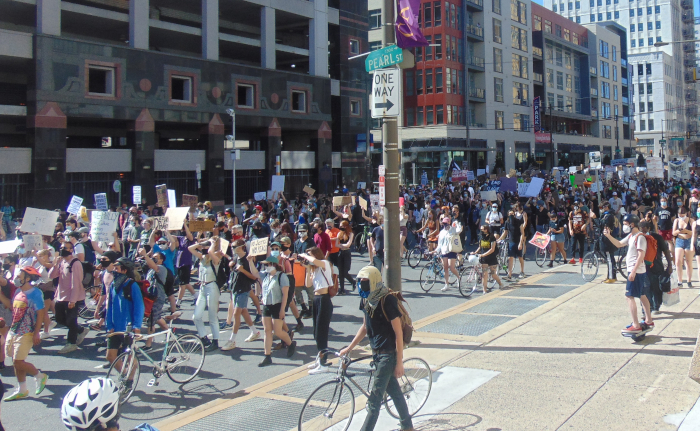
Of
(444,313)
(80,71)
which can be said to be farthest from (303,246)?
(80,71)

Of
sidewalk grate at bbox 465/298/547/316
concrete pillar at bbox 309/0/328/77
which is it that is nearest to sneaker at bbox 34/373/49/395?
sidewalk grate at bbox 465/298/547/316

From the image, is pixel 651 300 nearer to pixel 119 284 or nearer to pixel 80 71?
pixel 119 284

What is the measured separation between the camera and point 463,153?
60656 mm

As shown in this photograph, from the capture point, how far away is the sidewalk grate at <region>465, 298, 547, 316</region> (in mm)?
11820

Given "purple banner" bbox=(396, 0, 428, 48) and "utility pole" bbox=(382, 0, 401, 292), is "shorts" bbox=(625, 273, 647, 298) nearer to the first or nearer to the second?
"utility pole" bbox=(382, 0, 401, 292)

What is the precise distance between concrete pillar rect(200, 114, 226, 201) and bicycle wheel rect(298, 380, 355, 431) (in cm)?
3020

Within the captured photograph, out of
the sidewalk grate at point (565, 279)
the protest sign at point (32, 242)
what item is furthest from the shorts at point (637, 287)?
the protest sign at point (32, 242)

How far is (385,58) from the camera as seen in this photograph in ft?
31.8

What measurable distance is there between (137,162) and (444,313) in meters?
23.8

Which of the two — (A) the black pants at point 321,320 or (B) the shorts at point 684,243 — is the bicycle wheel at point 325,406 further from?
(B) the shorts at point 684,243

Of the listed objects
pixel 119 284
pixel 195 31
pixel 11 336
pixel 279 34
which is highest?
pixel 279 34

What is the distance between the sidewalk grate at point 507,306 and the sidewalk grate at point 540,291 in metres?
0.58

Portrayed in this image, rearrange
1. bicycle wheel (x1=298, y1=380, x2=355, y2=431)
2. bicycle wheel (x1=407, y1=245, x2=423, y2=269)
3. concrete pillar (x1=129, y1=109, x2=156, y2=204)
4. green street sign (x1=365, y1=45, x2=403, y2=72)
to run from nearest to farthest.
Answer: bicycle wheel (x1=298, y1=380, x2=355, y2=431)
green street sign (x1=365, y1=45, x2=403, y2=72)
bicycle wheel (x1=407, y1=245, x2=423, y2=269)
concrete pillar (x1=129, y1=109, x2=156, y2=204)

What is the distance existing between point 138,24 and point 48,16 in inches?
177
